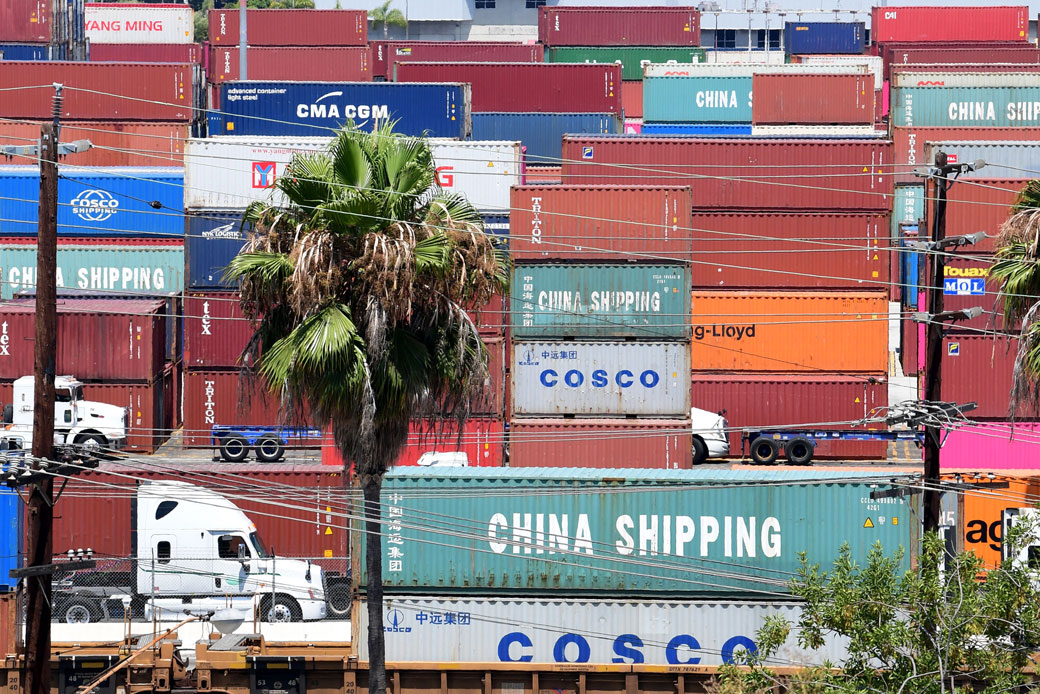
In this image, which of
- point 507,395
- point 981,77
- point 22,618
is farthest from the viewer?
point 981,77

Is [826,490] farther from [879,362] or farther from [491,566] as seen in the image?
[879,362]

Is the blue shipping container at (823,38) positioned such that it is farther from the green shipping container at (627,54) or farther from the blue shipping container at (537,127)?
the blue shipping container at (537,127)

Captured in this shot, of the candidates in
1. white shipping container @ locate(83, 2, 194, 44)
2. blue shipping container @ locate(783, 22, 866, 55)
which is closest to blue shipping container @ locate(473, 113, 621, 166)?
blue shipping container @ locate(783, 22, 866, 55)

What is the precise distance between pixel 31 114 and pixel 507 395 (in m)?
34.1

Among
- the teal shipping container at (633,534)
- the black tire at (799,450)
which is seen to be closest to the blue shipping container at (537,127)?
the black tire at (799,450)

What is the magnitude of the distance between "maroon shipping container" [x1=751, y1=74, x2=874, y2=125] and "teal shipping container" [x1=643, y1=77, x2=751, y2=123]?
3.65 m

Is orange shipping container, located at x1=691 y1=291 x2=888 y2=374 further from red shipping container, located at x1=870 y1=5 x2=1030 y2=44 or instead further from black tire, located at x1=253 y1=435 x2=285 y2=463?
red shipping container, located at x1=870 y1=5 x2=1030 y2=44

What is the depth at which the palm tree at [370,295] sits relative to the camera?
17516mm

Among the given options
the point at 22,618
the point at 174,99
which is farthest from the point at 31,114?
the point at 22,618

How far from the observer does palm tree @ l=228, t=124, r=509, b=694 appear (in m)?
17.5

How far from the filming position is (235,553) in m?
28.6

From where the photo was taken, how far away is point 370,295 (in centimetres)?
1767

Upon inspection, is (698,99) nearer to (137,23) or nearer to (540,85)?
(540,85)

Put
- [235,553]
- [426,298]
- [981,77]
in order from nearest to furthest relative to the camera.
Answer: [426,298] → [235,553] → [981,77]
